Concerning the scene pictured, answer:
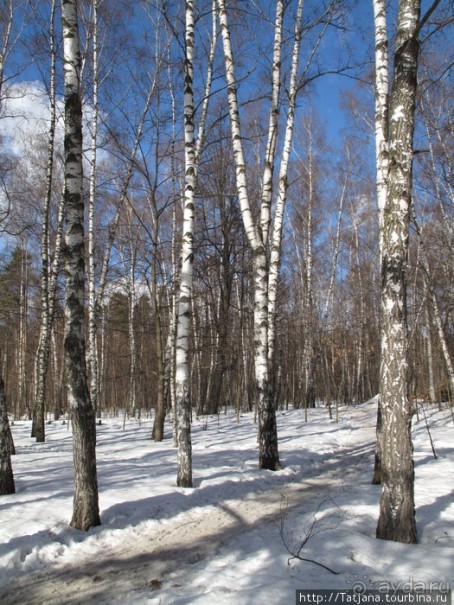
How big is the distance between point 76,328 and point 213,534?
9.47ft

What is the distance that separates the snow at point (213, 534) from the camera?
3449 millimetres

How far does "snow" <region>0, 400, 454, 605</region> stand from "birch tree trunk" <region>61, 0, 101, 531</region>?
1.36ft

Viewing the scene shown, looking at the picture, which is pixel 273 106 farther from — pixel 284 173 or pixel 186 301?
pixel 186 301

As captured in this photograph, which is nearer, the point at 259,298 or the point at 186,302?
the point at 186,302

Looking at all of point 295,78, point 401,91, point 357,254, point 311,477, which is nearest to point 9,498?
point 311,477

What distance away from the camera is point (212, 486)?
21.6 feet

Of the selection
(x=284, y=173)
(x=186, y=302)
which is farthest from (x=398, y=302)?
(x=284, y=173)

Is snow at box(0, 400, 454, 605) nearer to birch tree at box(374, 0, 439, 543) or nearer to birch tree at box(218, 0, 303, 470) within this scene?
birch tree at box(374, 0, 439, 543)


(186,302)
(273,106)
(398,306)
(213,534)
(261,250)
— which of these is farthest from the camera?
(273,106)

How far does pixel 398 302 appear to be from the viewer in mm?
4070

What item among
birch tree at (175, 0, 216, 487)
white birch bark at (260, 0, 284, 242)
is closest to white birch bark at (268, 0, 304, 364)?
white birch bark at (260, 0, 284, 242)

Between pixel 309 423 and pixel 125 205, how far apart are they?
11170mm

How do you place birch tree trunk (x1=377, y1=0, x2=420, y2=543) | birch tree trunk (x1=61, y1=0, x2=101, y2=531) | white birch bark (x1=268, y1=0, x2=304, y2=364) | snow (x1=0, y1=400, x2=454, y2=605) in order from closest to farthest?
snow (x1=0, y1=400, x2=454, y2=605)
birch tree trunk (x1=377, y1=0, x2=420, y2=543)
birch tree trunk (x1=61, y1=0, x2=101, y2=531)
white birch bark (x1=268, y1=0, x2=304, y2=364)

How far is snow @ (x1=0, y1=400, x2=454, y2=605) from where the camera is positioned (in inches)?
136
